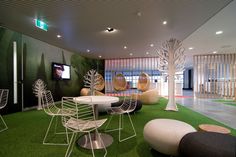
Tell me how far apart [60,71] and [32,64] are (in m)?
1.60

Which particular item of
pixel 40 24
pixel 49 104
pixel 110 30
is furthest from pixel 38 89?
pixel 110 30

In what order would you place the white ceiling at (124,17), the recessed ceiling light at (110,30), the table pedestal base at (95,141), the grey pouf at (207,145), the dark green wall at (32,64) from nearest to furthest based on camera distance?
the grey pouf at (207,145) → the table pedestal base at (95,141) → the white ceiling at (124,17) → the dark green wall at (32,64) → the recessed ceiling light at (110,30)

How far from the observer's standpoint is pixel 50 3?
304 cm

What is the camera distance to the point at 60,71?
273 inches

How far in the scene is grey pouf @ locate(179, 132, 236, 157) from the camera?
1.21 m

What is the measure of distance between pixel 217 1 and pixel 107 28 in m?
3.16

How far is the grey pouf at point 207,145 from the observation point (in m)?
1.21

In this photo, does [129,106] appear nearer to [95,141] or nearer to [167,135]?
[95,141]

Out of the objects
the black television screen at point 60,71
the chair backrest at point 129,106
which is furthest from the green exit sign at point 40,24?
the chair backrest at point 129,106

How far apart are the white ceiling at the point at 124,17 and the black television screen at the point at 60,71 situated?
1.60 metres

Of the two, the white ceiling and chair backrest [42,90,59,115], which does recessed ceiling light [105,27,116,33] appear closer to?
the white ceiling

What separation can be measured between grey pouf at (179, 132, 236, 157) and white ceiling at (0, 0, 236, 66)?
2912mm

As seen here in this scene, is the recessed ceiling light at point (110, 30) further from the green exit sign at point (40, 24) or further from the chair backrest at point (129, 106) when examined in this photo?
the chair backrest at point (129, 106)

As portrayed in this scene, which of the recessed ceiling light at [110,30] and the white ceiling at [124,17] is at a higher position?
the recessed ceiling light at [110,30]
